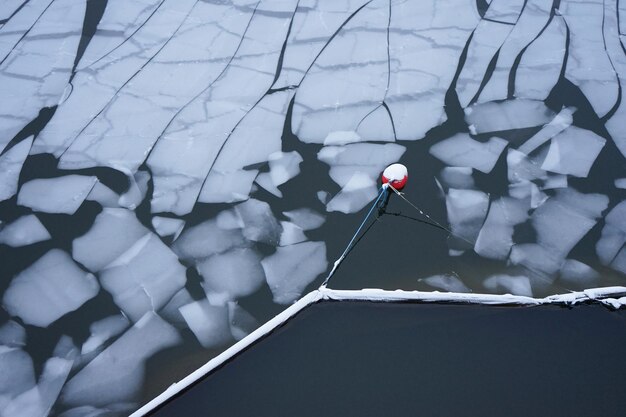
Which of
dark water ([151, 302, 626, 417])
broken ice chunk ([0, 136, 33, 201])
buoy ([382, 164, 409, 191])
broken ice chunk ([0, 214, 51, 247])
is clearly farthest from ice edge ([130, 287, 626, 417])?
broken ice chunk ([0, 136, 33, 201])

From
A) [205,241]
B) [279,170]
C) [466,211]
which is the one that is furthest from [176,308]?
[466,211]

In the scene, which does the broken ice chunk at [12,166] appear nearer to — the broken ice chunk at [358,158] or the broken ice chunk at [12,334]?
the broken ice chunk at [12,334]

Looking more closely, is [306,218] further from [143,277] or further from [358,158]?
[143,277]

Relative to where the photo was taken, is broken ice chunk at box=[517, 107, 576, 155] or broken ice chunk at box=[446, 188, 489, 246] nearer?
broken ice chunk at box=[446, 188, 489, 246]

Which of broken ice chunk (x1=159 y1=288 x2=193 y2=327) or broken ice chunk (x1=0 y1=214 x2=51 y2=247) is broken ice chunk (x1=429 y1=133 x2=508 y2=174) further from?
broken ice chunk (x1=0 y1=214 x2=51 y2=247)

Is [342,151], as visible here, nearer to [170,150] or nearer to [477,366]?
[170,150]

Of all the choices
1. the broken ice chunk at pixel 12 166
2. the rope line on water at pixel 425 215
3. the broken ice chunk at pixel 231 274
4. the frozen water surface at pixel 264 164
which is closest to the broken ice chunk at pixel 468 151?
the frozen water surface at pixel 264 164
